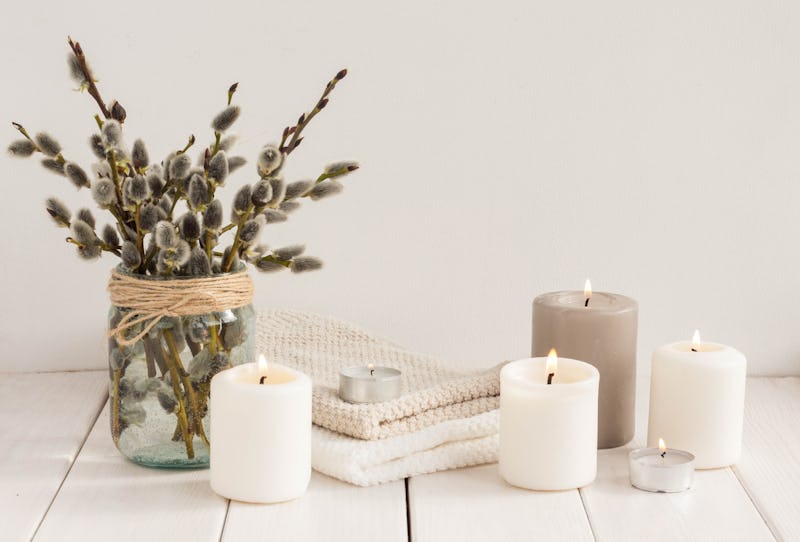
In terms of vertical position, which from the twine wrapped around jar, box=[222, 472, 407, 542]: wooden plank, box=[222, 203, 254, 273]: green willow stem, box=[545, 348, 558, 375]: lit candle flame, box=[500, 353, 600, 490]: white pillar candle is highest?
box=[222, 203, 254, 273]: green willow stem

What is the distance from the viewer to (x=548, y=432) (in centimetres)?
85

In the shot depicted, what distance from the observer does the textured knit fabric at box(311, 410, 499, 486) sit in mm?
879

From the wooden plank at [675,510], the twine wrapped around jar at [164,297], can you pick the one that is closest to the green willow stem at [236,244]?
the twine wrapped around jar at [164,297]

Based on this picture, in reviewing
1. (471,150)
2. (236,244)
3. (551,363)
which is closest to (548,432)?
(551,363)

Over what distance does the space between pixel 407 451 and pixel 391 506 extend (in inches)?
2.6

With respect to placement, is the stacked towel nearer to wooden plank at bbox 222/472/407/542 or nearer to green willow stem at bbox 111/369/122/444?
wooden plank at bbox 222/472/407/542

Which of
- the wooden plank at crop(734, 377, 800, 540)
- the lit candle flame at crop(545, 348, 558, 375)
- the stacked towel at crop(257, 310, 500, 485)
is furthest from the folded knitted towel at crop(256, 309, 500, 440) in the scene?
the wooden plank at crop(734, 377, 800, 540)

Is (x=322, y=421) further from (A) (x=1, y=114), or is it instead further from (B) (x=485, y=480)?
(A) (x=1, y=114)

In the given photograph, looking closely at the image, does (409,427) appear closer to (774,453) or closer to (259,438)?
(259,438)

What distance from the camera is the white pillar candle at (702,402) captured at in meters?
0.90

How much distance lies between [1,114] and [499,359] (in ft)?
2.07

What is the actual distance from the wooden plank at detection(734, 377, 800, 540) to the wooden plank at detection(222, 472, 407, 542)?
11.3 inches

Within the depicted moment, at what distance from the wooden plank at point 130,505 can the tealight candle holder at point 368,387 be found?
14 cm

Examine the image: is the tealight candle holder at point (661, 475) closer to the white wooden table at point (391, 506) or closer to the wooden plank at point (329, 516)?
the white wooden table at point (391, 506)
